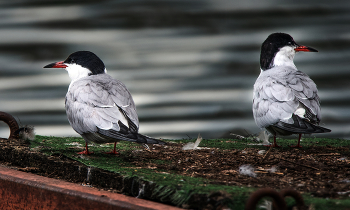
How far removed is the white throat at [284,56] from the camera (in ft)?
10.9

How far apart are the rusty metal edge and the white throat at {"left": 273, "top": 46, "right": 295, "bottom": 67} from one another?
2.20 metres

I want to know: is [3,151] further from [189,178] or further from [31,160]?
[189,178]

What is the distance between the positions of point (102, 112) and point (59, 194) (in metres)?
0.73

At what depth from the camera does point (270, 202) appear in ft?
4.48

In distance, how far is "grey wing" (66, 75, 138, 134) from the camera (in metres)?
2.29

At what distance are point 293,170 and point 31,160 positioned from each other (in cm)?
148

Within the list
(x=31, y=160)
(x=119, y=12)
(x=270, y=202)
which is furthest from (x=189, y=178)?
(x=119, y=12)

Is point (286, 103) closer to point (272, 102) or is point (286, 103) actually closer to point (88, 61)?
point (272, 102)

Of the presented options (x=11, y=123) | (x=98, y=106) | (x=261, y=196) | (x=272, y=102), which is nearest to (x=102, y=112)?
(x=98, y=106)

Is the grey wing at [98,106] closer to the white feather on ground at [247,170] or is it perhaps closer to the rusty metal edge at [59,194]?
the rusty metal edge at [59,194]

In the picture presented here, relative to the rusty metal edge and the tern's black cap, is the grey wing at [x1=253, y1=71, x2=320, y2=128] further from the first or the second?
the rusty metal edge

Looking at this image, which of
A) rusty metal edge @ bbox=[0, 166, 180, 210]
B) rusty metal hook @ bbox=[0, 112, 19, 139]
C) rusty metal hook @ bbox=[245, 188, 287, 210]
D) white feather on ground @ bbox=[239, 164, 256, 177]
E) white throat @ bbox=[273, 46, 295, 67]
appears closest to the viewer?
rusty metal hook @ bbox=[245, 188, 287, 210]

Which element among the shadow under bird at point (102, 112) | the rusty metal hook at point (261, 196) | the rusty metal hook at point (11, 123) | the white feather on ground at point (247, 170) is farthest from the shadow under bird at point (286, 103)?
the rusty metal hook at point (11, 123)

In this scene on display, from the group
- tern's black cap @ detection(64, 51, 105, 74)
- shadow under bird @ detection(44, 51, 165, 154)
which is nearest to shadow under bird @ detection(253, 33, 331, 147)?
shadow under bird @ detection(44, 51, 165, 154)
